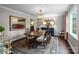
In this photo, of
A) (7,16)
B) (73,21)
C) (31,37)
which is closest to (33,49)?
(31,37)

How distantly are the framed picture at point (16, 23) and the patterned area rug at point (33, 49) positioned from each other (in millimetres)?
382

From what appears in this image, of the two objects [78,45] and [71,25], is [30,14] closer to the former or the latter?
[71,25]

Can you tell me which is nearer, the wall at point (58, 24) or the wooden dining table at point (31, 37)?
the wall at point (58, 24)

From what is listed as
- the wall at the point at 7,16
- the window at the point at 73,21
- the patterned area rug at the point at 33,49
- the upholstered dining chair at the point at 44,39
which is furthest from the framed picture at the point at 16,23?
the window at the point at 73,21

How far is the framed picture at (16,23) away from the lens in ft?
9.80

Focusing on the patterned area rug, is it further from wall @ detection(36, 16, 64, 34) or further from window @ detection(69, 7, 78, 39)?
window @ detection(69, 7, 78, 39)

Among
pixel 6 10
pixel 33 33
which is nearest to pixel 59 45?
pixel 33 33

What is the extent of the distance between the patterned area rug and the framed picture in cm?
38

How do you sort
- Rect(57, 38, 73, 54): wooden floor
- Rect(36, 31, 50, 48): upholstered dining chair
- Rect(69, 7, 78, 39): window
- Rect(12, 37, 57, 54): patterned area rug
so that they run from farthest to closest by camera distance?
Rect(36, 31, 50, 48): upholstered dining chair → Rect(57, 38, 73, 54): wooden floor → Rect(12, 37, 57, 54): patterned area rug → Rect(69, 7, 78, 39): window

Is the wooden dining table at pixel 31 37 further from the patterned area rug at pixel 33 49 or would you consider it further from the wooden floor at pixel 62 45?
the wooden floor at pixel 62 45

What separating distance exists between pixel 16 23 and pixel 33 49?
2.67 feet

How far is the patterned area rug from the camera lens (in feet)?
9.22

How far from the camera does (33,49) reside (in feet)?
9.86

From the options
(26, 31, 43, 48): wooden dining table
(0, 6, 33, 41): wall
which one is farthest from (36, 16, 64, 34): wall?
(0, 6, 33, 41): wall
